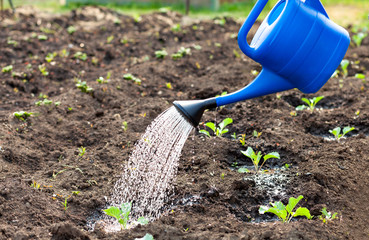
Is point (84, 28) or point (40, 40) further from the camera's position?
point (84, 28)

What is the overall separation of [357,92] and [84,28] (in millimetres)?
3655

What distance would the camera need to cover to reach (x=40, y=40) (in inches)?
237

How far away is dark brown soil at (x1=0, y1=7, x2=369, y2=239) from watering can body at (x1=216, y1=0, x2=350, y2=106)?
690mm

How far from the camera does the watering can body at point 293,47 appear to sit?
7.89 ft

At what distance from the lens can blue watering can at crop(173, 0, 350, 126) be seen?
7.90ft

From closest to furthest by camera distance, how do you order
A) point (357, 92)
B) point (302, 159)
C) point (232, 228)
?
point (232, 228), point (302, 159), point (357, 92)

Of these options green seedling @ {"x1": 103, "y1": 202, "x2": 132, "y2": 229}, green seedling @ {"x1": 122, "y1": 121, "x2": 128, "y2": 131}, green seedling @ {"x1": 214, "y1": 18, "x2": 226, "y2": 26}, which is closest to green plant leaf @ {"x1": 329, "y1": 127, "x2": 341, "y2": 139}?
green seedling @ {"x1": 122, "y1": 121, "x2": 128, "y2": 131}

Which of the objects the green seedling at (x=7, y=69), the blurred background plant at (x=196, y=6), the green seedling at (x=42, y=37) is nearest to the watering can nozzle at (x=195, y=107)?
the green seedling at (x=7, y=69)

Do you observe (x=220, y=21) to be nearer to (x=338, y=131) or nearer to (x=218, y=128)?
(x=218, y=128)

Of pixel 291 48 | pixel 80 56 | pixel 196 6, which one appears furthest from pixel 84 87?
pixel 196 6

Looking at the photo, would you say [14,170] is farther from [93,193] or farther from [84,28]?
[84,28]

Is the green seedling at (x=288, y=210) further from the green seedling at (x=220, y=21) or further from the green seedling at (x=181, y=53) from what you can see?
the green seedling at (x=220, y=21)

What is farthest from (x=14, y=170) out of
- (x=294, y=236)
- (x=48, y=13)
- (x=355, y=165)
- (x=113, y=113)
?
(x=48, y=13)

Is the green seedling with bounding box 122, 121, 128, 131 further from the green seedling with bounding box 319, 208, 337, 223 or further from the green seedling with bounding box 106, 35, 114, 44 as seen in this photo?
the green seedling with bounding box 106, 35, 114, 44
